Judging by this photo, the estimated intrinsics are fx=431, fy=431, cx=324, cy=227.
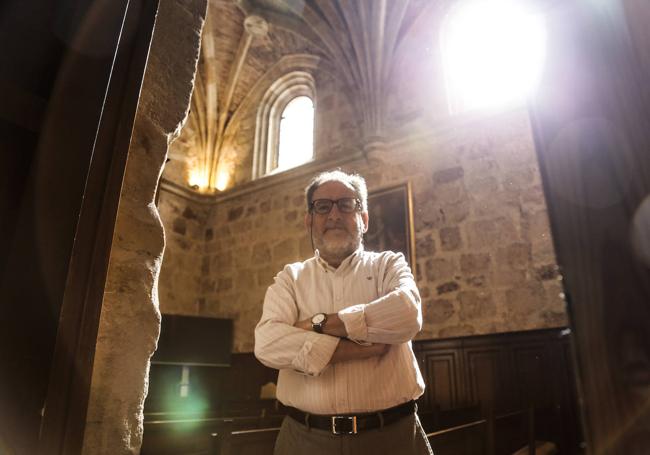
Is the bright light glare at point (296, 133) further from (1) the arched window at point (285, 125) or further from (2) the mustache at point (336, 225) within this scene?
(2) the mustache at point (336, 225)

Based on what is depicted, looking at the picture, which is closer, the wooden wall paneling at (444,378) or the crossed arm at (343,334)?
the crossed arm at (343,334)

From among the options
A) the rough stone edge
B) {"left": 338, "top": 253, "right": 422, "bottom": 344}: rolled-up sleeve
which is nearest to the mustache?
{"left": 338, "top": 253, "right": 422, "bottom": 344}: rolled-up sleeve

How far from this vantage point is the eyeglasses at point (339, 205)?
194cm

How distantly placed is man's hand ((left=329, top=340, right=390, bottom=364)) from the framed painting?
4.88 metres

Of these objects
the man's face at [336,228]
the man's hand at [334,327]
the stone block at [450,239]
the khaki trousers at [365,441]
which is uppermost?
the stone block at [450,239]

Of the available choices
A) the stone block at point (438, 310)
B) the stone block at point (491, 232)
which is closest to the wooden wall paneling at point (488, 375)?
the stone block at point (438, 310)

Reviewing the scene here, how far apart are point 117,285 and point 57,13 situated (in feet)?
2.70

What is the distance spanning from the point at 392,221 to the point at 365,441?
17.9ft

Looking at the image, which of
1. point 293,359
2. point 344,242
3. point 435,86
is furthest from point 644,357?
point 435,86

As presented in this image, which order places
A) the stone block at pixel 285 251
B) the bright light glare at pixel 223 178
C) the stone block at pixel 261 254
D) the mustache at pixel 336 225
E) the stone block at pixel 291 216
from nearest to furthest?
the mustache at pixel 336 225 < the stone block at pixel 285 251 < the stone block at pixel 291 216 < the stone block at pixel 261 254 < the bright light glare at pixel 223 178

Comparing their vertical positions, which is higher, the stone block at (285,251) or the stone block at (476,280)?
the stone block at (285,251)

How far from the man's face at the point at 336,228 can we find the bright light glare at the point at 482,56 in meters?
Result: 5.24

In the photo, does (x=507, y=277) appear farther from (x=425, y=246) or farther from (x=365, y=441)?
(x=365, y=441)

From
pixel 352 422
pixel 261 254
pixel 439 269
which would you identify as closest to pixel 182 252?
pixel 261 254
